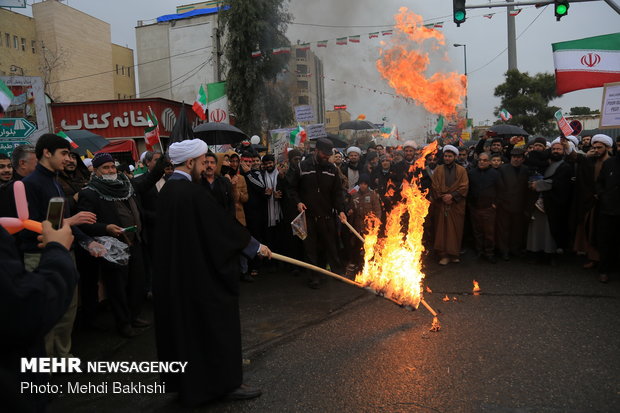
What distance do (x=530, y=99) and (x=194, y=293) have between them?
2448 cm

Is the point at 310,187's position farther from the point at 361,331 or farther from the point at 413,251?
the point at 361,331

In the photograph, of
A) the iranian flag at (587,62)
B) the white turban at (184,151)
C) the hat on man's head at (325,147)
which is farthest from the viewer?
the iranian flag at (587,62)

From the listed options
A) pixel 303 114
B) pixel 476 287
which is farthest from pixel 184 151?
pixel 303 114

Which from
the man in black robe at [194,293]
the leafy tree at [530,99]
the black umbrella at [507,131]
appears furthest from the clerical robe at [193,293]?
the leafy tree at [530,99]

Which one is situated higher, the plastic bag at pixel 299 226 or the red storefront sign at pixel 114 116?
the red storefront sign at pixel 114 116

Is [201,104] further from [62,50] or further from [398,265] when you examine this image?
[62,50]

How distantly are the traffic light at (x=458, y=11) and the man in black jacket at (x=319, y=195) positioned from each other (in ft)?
22.1

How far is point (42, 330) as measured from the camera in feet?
6.07

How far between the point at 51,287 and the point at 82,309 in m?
4.31

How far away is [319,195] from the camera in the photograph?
757cm

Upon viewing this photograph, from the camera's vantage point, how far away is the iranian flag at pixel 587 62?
916 cm

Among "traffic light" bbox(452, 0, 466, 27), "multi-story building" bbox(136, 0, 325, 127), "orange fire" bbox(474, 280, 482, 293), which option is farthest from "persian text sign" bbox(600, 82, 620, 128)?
"multi-story building" bbox(136, 0, 325, 127)

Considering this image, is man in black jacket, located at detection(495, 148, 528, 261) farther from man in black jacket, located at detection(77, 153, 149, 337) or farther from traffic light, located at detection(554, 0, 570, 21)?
man in black jacket, located at detection(77, 153, 149, 337)

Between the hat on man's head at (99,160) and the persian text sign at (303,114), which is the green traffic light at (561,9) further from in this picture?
the hat on man's head at (99,160)
